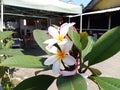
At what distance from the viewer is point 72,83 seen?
1403mm

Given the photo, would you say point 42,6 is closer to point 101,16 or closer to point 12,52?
point 12,52

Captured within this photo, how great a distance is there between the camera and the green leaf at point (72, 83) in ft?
4.51

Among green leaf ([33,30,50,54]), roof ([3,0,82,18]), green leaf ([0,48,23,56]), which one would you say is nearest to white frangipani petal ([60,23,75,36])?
green leaf ([33,30,50,54])

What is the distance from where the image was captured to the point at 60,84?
1395 mm

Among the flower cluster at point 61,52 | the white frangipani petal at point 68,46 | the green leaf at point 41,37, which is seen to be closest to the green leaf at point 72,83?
the flower cluster at point 61,52

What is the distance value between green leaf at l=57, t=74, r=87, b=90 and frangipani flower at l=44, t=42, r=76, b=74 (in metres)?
0.05

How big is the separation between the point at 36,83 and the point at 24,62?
126 millimetres

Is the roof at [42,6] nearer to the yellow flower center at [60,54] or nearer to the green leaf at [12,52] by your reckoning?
the green leaf at [12,52]

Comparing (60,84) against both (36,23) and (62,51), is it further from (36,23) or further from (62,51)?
(36,23)

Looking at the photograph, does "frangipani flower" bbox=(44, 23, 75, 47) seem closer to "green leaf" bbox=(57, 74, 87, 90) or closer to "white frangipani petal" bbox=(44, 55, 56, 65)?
"white frangipani petal" bbox=(44, 55, 56, 65)

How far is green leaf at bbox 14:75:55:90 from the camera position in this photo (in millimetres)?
1550

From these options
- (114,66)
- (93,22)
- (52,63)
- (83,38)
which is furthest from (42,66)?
(93,22)

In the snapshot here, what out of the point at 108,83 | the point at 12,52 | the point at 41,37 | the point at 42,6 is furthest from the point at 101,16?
the point at 108,83

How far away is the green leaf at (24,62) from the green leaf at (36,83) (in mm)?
87
